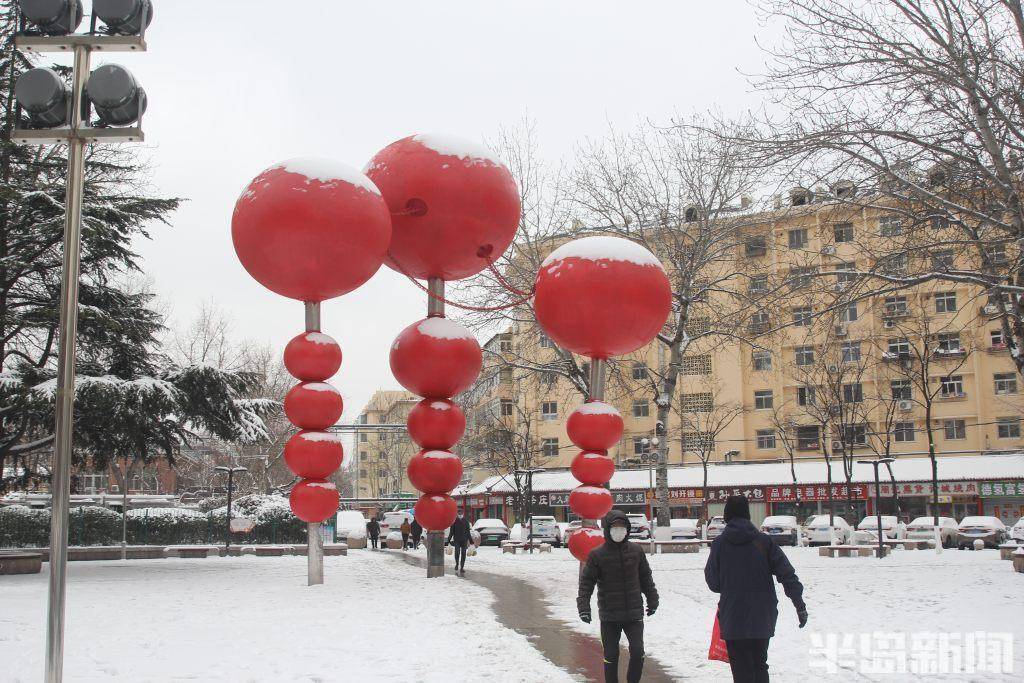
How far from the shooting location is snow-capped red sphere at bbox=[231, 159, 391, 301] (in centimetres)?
459

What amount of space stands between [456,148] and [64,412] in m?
3.30

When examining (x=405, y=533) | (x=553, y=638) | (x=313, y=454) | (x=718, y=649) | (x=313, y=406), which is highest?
(x=313, y=406)

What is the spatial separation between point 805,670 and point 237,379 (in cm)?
1434

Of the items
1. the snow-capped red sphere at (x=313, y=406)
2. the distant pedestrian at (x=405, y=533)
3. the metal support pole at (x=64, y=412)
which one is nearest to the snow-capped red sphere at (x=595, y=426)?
the snow-capped red sphere at (x=313, y=406)

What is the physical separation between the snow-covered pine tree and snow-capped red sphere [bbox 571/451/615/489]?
13.8 m

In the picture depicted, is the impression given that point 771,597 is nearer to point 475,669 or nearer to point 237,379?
point 475,669

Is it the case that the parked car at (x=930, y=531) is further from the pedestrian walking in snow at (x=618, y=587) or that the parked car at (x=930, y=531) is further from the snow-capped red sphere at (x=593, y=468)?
the snow-capped red sphere at (x=593, y=468)

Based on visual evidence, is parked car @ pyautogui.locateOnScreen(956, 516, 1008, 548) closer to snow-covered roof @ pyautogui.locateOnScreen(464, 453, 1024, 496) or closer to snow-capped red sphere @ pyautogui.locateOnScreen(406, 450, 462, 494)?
snow-covered roof @ pyautogui.locateOnScreen(464, 453, 1024, 496)

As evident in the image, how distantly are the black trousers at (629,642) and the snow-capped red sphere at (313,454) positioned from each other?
9.18 feet

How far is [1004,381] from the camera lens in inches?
1796

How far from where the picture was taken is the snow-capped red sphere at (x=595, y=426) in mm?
5434

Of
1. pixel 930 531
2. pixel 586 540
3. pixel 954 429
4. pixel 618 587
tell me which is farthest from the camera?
pixel 954 429

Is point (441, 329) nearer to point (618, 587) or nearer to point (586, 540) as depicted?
point (586, 540)

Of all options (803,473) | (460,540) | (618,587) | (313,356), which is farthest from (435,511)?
(803,473)
